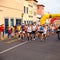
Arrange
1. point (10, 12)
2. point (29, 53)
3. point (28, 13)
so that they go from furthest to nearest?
point (28, 13), point (10, 12), point (29, 53)

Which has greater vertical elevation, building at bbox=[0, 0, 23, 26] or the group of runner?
building at bbox=[0, 0, 23, 26]

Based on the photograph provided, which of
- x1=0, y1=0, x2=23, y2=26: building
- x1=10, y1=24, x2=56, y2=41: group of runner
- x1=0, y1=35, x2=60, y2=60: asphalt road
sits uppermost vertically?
x1=0, y1=0, x2=23, y2=26: building

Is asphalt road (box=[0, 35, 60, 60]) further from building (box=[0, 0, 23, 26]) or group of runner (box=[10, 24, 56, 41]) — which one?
building (box=[0, 0, 23, 26])

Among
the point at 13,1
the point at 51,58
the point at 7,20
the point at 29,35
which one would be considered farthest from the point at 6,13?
the point at 51,58

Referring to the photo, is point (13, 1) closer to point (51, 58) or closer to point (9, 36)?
point (9, 36)

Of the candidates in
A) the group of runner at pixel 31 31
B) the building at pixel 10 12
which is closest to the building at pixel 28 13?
the building at pixel 10 12

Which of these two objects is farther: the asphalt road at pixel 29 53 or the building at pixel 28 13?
the building at pixel 28 13

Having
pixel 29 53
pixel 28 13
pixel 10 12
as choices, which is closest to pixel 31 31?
pixel 29 53

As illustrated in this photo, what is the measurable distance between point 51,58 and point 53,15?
63.2ft

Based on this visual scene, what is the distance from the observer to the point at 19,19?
40.9 metres

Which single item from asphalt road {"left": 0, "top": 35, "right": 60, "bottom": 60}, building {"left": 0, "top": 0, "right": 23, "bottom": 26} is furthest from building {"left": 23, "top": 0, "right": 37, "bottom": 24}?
asphalt road {"left": 0, "top": 35, "right": 60, "bottom": 60}

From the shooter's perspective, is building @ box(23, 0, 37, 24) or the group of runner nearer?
the group of runner

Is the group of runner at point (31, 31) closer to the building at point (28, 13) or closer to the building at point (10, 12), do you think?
the building at point (10, 12)

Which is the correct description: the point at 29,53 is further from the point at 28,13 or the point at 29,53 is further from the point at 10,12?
the point at 28,13
